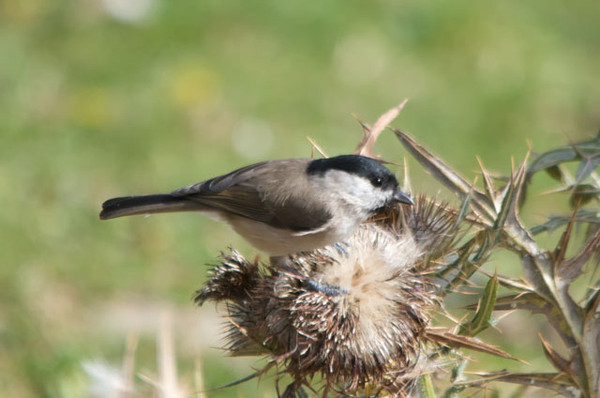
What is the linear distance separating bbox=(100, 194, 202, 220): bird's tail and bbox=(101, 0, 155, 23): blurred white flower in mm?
3982

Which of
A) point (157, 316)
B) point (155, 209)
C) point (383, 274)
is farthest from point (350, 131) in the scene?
point (383, 274)

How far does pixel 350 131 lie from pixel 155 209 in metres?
3.31

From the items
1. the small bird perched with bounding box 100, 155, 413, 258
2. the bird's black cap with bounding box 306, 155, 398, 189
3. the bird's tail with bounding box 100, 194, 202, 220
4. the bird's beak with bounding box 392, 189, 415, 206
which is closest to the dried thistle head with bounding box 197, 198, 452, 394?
the bird's beak with bounding box 392, 189, 415, 206

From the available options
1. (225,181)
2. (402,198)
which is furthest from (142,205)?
(402,198)

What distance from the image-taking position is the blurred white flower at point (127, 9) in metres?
7.16

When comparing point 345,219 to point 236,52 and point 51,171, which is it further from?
point 236,52

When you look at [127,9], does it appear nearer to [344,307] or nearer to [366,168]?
[366,168]

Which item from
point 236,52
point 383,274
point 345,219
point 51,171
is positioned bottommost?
point 383,274

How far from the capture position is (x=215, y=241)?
18.9 feet

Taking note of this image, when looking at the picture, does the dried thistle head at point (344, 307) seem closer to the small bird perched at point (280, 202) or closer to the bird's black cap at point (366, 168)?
the bird's black cap at point (366, 168)

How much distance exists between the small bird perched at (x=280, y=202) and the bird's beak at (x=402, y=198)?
0.30 metres

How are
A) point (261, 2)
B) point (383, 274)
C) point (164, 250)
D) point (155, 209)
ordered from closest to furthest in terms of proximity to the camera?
point (383, 274)
point (155, 209)
point (164, 250)
point (261, 2)

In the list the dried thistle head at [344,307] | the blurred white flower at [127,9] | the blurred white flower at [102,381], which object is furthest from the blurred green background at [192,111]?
the dried thistle head at [344,307]

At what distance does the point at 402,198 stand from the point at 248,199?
0.88 metres
